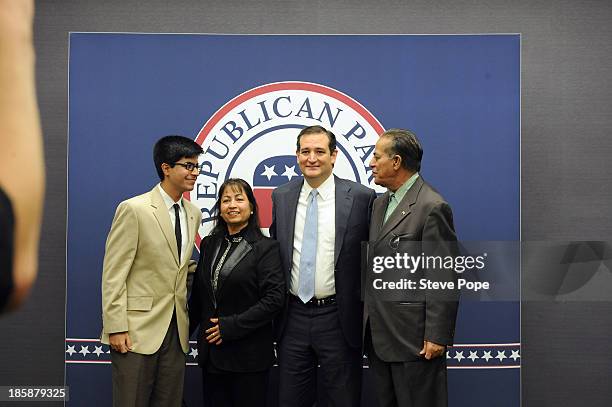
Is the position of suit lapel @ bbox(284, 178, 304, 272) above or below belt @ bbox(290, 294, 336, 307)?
above

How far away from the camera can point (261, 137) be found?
13.1 feet

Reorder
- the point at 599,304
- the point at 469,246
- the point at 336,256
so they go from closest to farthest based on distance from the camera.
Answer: the point at 336,256, the point at 469,246, the point at 599,304

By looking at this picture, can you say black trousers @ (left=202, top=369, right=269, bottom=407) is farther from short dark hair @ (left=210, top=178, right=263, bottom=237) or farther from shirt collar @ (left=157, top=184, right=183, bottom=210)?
shirt collar @ (left=157, top=184, right=183, bottom=210)

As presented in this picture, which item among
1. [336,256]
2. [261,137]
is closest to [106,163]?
[261,137]

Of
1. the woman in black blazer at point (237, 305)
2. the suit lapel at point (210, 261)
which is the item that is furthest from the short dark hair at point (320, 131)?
the suit lapel at point (210, 261)

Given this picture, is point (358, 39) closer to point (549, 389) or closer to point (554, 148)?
point (554, 148)

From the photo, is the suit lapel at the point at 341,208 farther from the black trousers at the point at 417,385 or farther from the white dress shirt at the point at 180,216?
the white dress shirt at the point at 180,216

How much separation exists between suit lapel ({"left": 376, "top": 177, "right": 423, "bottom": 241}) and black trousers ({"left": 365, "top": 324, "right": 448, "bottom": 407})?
0.63 meters

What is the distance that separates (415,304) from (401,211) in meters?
0.45

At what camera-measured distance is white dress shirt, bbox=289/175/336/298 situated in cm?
357

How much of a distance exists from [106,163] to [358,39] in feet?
5.16

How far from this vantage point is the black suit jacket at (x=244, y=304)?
3496 mm

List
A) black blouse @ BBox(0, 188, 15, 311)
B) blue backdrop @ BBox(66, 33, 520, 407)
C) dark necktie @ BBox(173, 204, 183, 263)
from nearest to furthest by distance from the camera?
black blouse @ BBox(0, 188, 15, 311) < dark necktie @ BBox(173, 204, 183, 263) < blue backdrop @ BBox(66, 33, 520, 407)

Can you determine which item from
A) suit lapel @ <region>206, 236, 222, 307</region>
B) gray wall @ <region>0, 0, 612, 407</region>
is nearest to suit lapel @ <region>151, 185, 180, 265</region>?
suit lapel @ <region>206, 236, 222, 307</region>
